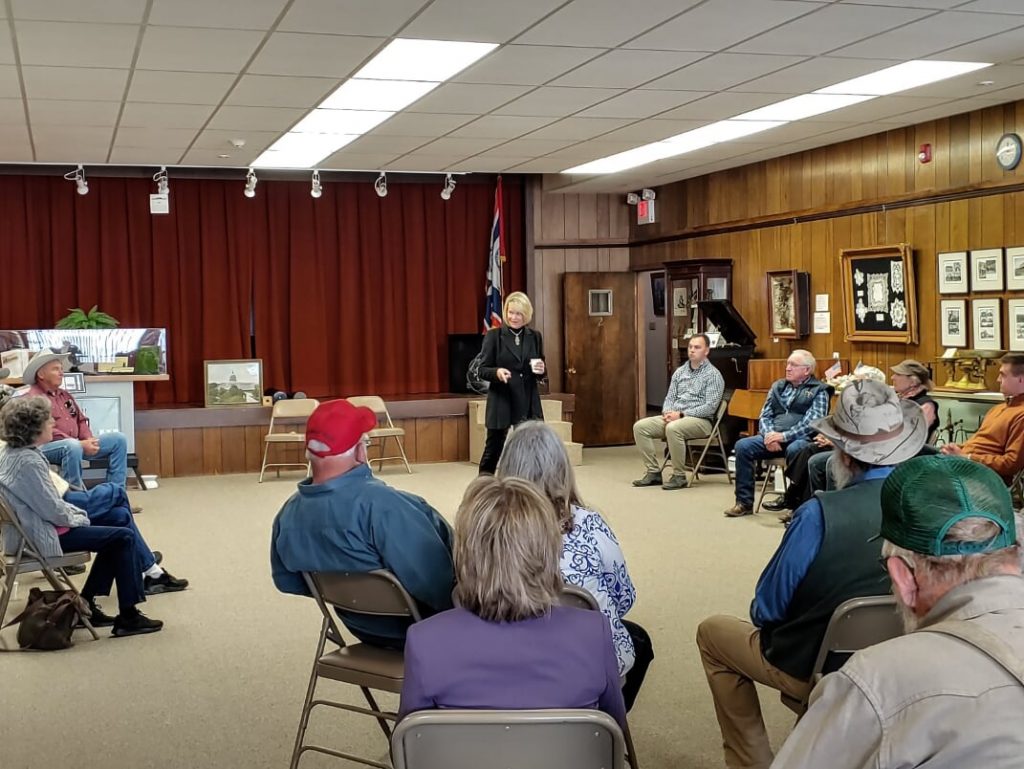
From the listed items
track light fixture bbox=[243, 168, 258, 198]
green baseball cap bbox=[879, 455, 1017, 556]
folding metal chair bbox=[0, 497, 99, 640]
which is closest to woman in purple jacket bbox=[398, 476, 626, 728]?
green baseball cap bbox=[879, 455, 1017, 556]

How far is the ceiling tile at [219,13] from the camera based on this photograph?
4473mm

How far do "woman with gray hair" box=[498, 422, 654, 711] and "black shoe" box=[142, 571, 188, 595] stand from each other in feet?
9.90

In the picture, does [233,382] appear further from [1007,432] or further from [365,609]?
[365,609]

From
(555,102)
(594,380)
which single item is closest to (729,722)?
(555,102)

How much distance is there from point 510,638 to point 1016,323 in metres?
5.81

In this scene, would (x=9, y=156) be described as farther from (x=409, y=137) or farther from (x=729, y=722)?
(x=729, y=722)

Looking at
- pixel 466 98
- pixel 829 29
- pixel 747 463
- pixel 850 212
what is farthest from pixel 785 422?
pixel 829 29

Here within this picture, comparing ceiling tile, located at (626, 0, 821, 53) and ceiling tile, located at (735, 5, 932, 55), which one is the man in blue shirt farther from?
ceiling tile, located at (735, 5, 932, 55)

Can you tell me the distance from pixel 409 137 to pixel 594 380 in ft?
13.3

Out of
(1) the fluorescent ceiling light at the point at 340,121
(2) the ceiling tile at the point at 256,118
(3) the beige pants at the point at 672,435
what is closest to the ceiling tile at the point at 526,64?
(1) the fluorescent ceiling light at the point at 340,121

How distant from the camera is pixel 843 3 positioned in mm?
4641

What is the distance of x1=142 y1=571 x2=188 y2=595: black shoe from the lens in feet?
→ 18.8

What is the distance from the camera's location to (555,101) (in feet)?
22.0

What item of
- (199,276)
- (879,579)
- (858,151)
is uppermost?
(858,151)
